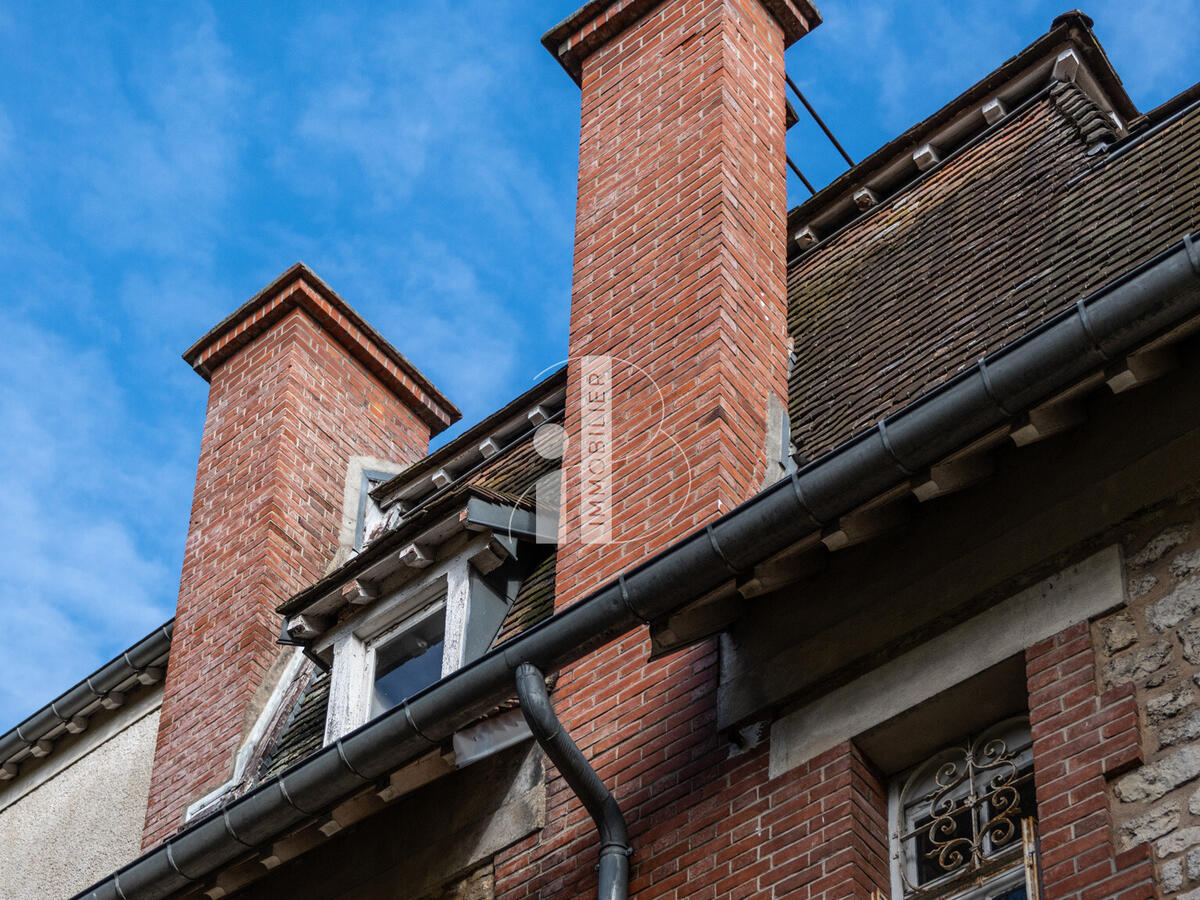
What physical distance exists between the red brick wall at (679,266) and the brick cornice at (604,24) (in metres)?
0.08

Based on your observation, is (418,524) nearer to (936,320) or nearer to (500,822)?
(500,822)

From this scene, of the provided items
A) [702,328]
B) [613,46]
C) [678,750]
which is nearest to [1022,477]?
[678,750]

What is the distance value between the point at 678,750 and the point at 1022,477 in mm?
1841

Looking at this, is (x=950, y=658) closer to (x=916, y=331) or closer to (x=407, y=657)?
(x=916, y=331)

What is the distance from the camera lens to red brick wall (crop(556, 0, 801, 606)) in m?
9.66

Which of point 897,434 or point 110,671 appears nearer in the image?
point 897,434

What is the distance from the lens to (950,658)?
7.75 m

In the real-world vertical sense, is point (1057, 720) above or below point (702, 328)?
below

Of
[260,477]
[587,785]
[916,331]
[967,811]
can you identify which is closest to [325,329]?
[260,477]

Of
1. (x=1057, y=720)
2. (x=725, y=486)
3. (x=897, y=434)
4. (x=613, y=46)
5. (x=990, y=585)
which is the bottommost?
(x=1057, y=720)

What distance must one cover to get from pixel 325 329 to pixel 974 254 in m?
5.64

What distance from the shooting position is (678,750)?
849cm

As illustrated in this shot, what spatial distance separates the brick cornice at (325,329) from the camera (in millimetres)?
14180

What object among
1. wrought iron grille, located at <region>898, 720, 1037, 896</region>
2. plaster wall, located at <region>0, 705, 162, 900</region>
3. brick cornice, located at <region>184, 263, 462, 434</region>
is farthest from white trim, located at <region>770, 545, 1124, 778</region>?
brick cornice, located at <region>184, 263, 462, 434</region>
